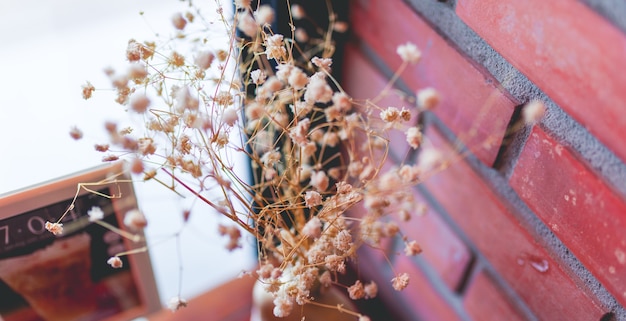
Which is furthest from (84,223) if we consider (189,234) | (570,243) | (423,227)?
(570,243)

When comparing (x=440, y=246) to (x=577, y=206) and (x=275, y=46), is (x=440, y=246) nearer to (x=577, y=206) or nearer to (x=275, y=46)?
(x=577, y=206)

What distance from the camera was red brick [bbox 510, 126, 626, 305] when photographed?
46 cm

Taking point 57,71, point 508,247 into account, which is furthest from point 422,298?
point 57,71

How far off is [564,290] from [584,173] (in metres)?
0.15

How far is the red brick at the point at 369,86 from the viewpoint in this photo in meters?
0.71

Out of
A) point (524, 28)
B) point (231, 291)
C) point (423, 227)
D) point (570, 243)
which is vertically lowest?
point (231, 291)

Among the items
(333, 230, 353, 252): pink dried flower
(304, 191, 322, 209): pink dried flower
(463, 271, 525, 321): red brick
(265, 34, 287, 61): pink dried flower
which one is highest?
(265, 34, 287, 61): pink dried flower

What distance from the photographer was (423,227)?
0.76 metres

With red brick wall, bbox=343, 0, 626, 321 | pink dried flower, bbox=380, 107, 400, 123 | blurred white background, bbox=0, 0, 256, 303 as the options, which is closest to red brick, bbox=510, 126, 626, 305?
red brick wall, bbox=343, 0, 626, 321

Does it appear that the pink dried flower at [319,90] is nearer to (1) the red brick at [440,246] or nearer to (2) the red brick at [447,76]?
(2) the red brick at [447,76]

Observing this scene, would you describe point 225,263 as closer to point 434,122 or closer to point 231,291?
point 231,291

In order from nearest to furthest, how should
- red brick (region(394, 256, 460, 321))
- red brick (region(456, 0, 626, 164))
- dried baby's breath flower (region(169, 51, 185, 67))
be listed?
red brick (region(456, 0, 626, 164))
dried baby's breath flower (region(169, 51, 185, 67))
red brick (region(394, 256, 460, 321))

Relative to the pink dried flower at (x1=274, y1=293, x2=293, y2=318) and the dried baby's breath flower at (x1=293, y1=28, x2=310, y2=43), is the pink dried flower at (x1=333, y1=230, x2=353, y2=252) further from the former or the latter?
the dried baby's breath flower at (x1=293, y1=28, x2=310, y2=43)

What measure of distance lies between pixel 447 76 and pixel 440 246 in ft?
0.83
